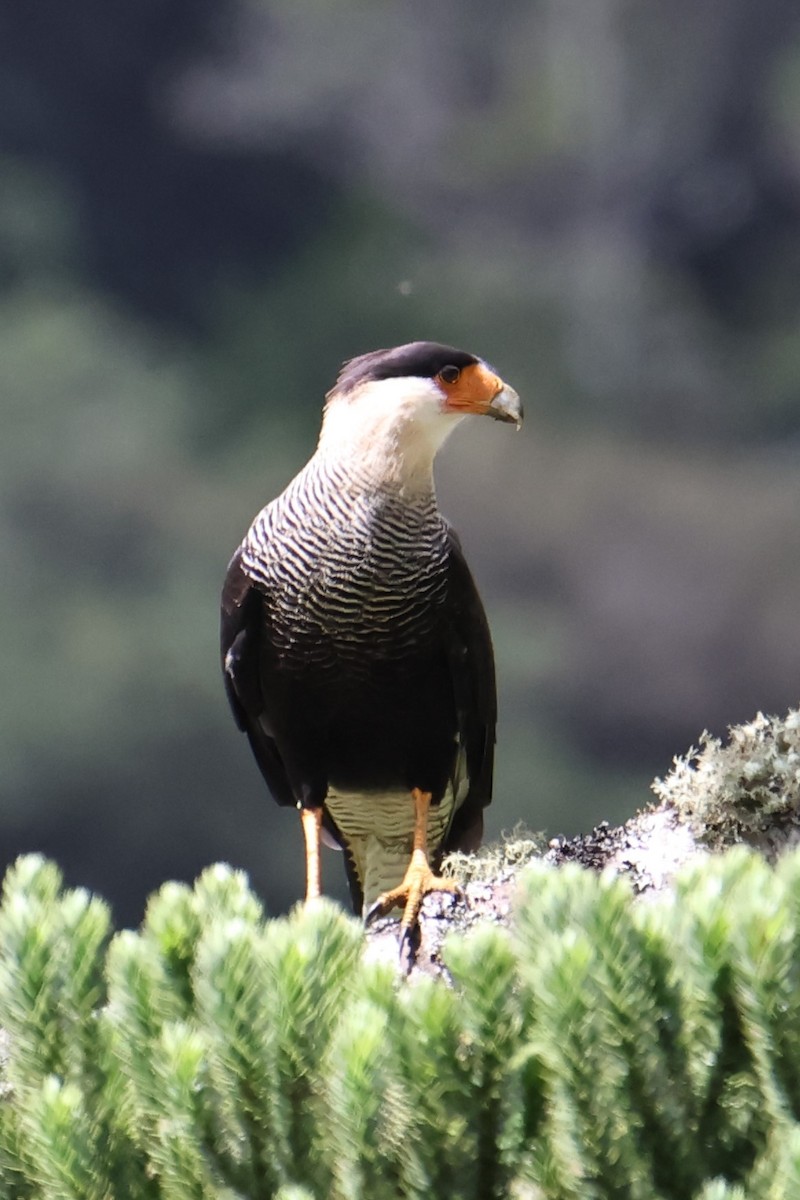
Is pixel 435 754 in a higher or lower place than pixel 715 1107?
higher

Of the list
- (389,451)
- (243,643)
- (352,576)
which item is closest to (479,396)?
(389,451)

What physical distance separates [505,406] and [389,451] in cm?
20

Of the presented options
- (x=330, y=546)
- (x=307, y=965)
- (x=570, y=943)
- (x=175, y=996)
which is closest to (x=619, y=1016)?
(x=570, y=943)

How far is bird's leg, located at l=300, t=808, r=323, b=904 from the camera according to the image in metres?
2.25

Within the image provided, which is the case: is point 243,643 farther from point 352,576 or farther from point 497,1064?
point 497,1064

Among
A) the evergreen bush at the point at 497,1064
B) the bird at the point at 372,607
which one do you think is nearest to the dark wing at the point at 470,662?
the bird at the point at 372,607

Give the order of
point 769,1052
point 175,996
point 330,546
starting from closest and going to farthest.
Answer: point 769,1052 → point 175,996 → point 330,546

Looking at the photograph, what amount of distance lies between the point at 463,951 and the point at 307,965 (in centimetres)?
10

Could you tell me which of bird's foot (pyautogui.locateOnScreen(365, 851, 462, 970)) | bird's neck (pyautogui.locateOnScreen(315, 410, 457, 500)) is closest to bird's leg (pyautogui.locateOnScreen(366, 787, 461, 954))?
bird's foot (pyautogui.locateOnScreen(365, 851, 462, 970))

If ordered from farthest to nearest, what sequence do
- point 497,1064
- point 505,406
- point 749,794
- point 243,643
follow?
point 243,643 < point 505,406 < point 749,794 < point 497,1064

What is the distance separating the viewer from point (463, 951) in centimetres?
88

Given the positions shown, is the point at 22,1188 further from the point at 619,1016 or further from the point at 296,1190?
the point at 619,1016

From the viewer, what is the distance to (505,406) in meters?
2.26

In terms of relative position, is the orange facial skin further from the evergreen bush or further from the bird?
the evergreen bush
